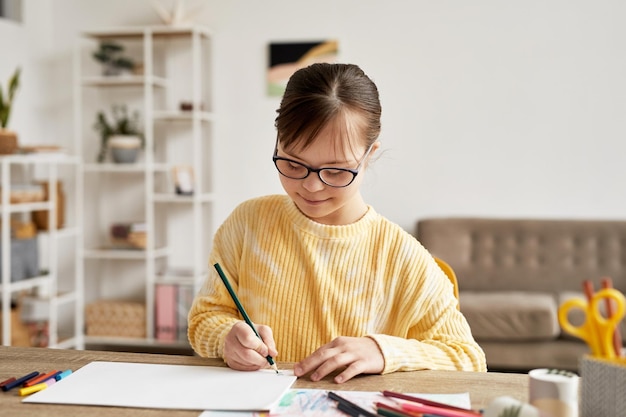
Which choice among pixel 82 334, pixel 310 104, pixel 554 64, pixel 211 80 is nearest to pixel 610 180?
pixel 554 64

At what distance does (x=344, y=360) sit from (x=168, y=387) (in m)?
0.26

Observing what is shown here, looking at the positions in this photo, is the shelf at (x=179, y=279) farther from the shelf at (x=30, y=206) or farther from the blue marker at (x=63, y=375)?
the blue marker at (x=63, y=375)

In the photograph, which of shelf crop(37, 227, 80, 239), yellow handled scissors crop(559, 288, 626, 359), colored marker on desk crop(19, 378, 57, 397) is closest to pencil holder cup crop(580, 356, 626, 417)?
yellow handled scissors crop(559, 288, 626, 359)

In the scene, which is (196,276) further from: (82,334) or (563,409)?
(563,409)

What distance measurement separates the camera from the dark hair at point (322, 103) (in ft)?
4.22

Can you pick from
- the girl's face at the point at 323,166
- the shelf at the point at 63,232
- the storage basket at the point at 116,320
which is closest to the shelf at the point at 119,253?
the shelf at the point at 63,232

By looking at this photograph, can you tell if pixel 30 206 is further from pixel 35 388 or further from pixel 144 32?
pixel 35 388

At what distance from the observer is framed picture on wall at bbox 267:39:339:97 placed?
4.68 m

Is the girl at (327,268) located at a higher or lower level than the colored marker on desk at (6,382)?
higher

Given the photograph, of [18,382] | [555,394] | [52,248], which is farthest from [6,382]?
[52,248]

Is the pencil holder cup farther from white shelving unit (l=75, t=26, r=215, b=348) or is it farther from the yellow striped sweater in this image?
white shelving unit (l=75, t=26, r=215, b=348)

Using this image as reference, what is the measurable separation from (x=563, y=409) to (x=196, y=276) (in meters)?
3.86

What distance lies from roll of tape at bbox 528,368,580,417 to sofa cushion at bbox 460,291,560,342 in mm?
2897

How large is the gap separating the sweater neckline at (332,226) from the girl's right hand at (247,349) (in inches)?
11.5
